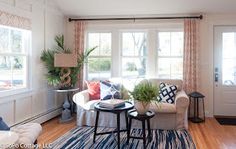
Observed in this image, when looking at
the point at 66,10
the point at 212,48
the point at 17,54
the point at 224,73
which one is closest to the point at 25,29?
the point at 17,54

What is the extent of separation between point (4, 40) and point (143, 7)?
2.87m

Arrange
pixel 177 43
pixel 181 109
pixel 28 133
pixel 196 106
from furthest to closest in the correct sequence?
pixel 177 43, pixel 196 106, pixel 181 109, pixel 28 133

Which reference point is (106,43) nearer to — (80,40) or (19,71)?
(80,40)

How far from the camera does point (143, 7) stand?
16.5 ft

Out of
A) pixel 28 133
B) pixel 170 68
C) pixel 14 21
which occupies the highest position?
pixel 14 21

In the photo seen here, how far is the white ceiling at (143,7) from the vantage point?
15.6ft

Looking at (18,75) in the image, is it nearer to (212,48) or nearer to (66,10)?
(66,10)

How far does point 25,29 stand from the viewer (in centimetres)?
414

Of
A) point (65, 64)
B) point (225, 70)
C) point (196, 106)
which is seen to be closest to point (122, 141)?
point (65, 64)

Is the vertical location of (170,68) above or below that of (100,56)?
below

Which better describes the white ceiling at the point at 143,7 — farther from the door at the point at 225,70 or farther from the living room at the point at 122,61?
the door at the point at 225,70

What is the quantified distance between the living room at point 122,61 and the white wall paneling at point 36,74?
0.02 metres

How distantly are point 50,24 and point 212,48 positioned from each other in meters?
3.66

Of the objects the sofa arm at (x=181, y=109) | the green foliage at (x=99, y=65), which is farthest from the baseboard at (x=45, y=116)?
the sofa arm at (x=181, y=109)
